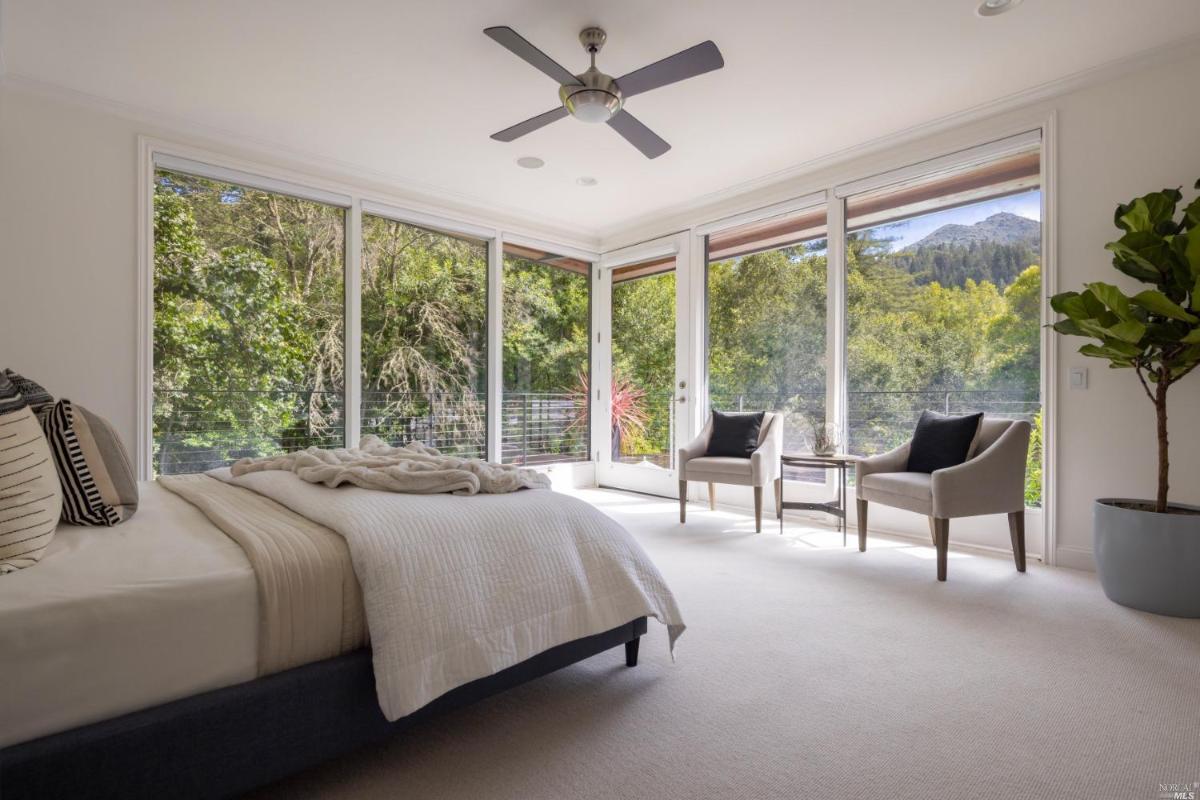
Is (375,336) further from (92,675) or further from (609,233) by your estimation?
(92,675)

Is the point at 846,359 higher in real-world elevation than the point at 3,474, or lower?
higher

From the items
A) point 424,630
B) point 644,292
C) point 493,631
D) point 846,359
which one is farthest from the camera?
point 644,292

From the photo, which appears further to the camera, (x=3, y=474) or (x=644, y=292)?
(x=644, y=292)

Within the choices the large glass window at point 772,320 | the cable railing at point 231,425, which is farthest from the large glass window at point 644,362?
the cable railing at point 231,425

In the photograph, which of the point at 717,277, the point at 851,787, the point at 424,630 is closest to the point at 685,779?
the point at 851,787

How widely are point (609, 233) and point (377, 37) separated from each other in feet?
11.3

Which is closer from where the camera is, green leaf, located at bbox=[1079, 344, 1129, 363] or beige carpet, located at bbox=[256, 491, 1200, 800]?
beige carpet, located at bbox=[256, 491, 1200, 800]

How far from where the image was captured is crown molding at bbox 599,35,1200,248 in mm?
3029

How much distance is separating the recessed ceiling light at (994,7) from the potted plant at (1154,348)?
3.37 ft

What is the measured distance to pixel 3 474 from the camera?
1.33 metres

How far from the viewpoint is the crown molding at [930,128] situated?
9.94 ft

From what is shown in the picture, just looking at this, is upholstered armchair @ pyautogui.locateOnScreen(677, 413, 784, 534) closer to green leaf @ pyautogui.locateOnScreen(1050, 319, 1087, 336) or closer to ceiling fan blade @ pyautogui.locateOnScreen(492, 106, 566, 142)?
green leaf @ pyautogui.locateOnScreen(1050, 319, 1087, 336)

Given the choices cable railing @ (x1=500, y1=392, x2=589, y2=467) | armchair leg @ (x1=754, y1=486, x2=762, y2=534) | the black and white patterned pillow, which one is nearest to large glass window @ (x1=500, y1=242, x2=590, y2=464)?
cable railing @ (x1=500, y1=392, x2=589, y2=467)

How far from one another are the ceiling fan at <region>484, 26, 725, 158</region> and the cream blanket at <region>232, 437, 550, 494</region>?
162 centimetres
